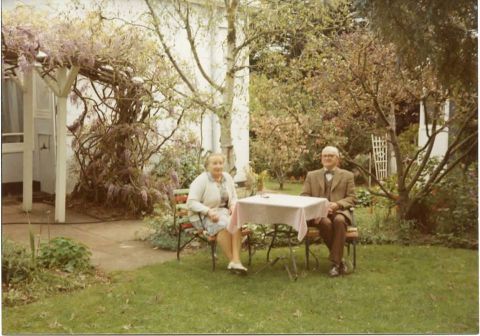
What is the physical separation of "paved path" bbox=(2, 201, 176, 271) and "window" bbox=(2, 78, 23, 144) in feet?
4.39

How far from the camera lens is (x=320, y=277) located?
6.09 meters

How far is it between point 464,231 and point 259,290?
122 inches

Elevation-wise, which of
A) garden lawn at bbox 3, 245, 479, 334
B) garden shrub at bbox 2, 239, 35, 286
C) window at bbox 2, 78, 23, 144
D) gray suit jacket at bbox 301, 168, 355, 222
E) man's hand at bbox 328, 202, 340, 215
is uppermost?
window at bbox 2, 78, 23, 144

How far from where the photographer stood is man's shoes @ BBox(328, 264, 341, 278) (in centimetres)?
608

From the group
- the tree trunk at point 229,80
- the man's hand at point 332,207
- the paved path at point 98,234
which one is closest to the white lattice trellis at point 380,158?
the tree trunk at point 229,80

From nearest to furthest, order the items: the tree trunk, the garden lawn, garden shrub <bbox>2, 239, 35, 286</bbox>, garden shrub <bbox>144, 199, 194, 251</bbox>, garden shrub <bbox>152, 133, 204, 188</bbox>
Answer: the garden lawn
garden shrub <bbox>2, 239, 35, 286</bbox>
the tree trunk
garden shrub <bbox>144, 199, 194, 251</bbox>
garden shrub <bbox>152, 133, 204, 188</bbox>

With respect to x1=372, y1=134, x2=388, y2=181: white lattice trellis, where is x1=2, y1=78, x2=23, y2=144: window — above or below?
above

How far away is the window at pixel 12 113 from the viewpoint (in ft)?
33.0

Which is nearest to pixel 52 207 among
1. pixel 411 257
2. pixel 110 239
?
pixel 110 239

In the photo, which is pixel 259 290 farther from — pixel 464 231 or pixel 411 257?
pixel 464 231

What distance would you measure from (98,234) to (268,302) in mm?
3395

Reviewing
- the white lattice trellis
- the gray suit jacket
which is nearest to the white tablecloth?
the gray suit jacket

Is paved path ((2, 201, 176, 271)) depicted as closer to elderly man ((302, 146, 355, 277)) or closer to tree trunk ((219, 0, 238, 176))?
tree trunk ((219, 0, 238, 176))

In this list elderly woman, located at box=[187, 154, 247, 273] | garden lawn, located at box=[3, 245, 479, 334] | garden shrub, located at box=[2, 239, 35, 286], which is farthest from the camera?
elderly woman, located at box=[187, 154, 247, 273]
